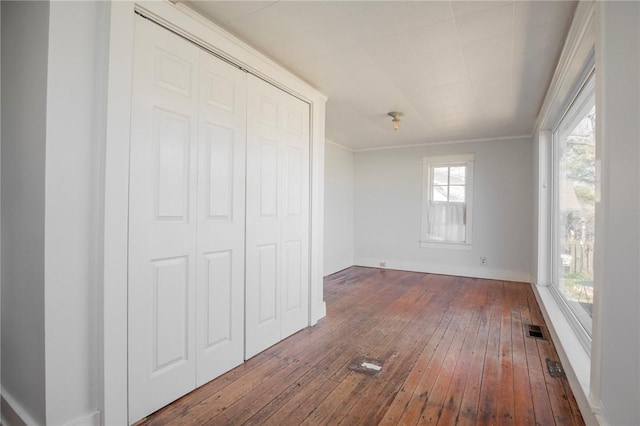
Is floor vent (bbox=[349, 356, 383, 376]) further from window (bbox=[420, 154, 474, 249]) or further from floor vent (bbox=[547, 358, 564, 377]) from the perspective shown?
window (bbox=[420, 154, 474, 249])

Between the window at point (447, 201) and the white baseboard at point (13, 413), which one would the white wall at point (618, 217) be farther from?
the window at point (447, 201)

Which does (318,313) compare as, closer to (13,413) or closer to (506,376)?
(506,376)

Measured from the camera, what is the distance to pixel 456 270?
217 inches

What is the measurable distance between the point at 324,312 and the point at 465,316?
1553 mm

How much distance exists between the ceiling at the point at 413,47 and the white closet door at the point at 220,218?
43 centimetres

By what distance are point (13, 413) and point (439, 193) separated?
577 cm

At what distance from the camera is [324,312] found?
3.36 m

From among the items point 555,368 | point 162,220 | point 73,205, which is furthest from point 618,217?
point 73,205

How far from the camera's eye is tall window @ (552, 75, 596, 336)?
234 centimetres

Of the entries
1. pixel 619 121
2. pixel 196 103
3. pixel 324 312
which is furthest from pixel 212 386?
pixel 619 121

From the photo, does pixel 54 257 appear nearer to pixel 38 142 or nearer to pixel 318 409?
pixel 38 142

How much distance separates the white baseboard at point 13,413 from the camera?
1511 millimetres

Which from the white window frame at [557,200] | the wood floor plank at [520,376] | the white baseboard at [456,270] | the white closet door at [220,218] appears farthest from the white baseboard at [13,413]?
the white baseboard at [456,270]

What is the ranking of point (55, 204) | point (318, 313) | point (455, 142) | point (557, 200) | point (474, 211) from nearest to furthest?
point (55, 204)
point (318, 313)
point (557, 200)
point (474, 211)
point (455, 142)
